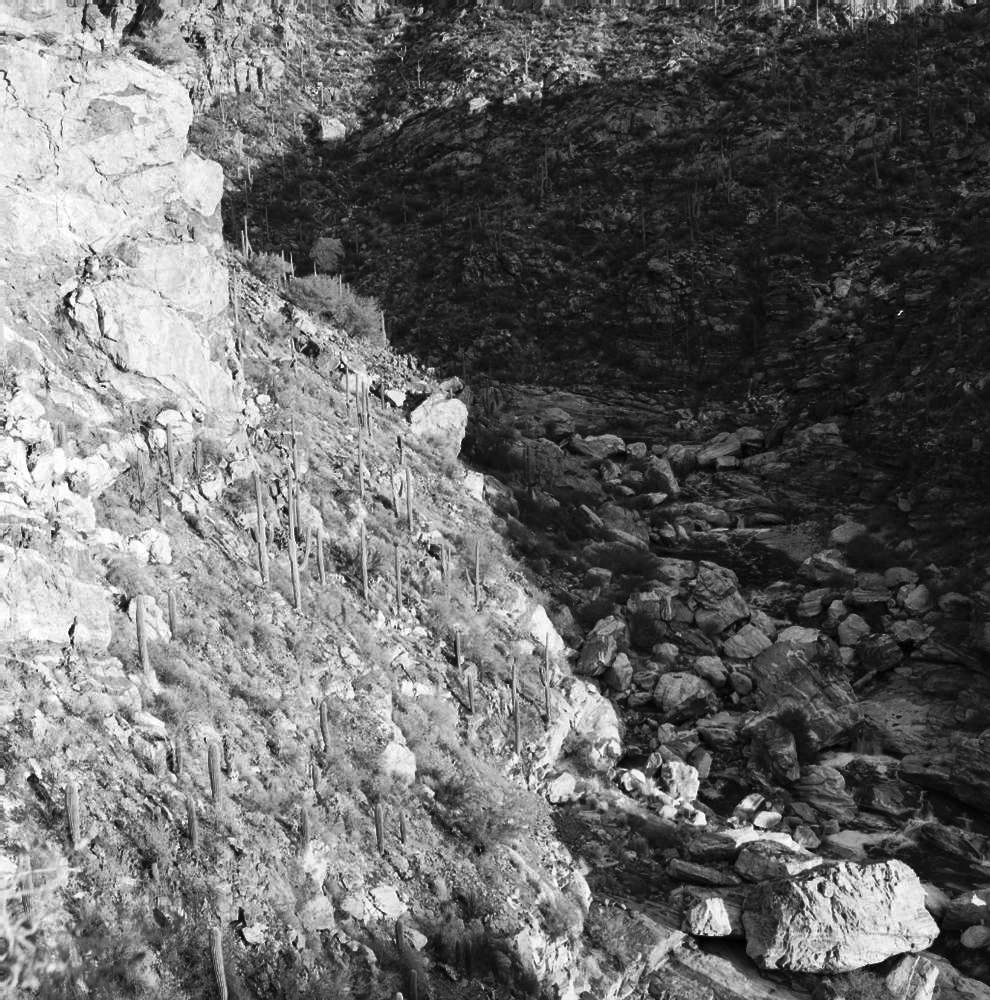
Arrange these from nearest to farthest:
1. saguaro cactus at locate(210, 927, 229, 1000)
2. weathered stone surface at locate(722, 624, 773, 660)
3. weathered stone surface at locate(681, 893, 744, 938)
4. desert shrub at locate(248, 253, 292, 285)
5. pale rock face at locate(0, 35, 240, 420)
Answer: saguaro cactus at locate(210, 927, 229, 1000) < weathered stone surface at locate(681, 893, 744, 938) < pale rock face at locate(0, 35, 240, 420) < weathered stone surface at locate(722, 624, 773, 660) < desert shrub at locate(248, 253, 292, 285)

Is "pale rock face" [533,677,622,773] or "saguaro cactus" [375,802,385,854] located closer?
"saguaro cactus" [375,802,385,854]

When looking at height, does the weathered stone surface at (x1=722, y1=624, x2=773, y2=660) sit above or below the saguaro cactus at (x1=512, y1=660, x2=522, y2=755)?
above

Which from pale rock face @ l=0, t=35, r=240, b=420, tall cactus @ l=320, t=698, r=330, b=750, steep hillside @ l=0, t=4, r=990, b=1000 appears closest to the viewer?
steep hillside @ l=0, t=4, r=990, b=1000

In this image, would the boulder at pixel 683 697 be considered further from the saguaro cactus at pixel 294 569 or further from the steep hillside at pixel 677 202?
the steep hillside at pixel 677 202

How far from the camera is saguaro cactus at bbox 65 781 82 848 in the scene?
45.2 ft

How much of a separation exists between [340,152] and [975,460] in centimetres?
3975

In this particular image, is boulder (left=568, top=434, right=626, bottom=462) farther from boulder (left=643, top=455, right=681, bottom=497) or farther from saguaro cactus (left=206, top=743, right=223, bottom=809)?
saguaro cactus (left=206, top=743, right=223, bottom=809)

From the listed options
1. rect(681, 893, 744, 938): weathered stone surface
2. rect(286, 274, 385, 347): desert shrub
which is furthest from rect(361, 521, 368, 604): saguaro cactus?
rect(286, 274, 385, 347): desert shrub

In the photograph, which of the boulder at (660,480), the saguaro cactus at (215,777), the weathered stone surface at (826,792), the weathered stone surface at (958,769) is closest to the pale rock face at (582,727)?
the weathered stone surface at (826,792)

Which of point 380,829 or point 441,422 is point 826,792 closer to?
point 380,829

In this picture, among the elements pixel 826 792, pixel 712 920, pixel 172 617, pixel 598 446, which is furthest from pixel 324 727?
pixel 598 446

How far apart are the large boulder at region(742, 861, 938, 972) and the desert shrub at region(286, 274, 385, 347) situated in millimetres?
23351

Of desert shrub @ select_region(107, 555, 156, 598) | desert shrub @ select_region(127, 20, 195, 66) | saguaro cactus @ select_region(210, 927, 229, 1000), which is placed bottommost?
saguaro cactus @ select_region(210, 927, 229, 1000)

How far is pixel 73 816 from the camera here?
45.2ft
